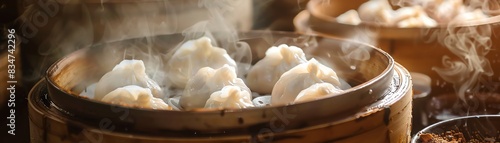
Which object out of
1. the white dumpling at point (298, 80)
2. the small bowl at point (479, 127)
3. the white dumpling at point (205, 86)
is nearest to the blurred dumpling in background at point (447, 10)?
the small bowl at point (479, 127)

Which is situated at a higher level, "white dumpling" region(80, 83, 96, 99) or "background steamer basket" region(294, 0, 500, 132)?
"white dumpling" region(80, 83, 96, 99)

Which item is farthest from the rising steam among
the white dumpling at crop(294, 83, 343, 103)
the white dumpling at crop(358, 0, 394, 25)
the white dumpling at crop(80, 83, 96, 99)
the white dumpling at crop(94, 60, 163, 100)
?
the white dumpling at crop(80, 83, 96, 99)

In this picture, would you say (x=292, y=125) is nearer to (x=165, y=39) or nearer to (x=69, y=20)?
(x=165, y=39)

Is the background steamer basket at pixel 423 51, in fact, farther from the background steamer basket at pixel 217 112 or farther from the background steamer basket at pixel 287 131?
the background steamer basket at pixel 287 131

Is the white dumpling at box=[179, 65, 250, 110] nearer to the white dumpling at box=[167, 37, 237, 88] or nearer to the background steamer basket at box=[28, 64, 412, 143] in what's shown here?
the white dumpling at box=[167, 37, 237, 88]

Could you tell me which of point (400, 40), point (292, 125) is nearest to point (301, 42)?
point (400, 40)

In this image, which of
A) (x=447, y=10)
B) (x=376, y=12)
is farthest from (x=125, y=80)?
(x=447, y=10)

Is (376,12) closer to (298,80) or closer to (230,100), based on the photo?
(298,80)
